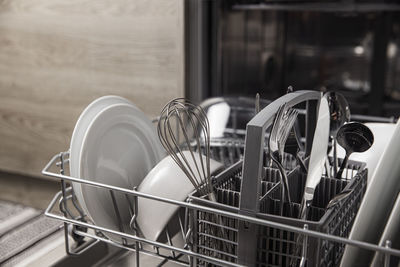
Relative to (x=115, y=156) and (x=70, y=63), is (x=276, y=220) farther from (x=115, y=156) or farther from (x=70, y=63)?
(x=70, y=63)

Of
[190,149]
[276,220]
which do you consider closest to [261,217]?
[276,220]

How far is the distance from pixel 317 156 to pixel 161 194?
0.16 metres

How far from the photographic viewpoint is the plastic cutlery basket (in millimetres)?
313

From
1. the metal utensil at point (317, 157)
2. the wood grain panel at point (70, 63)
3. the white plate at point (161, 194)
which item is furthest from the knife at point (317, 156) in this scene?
the wood grain panel at point (70, 63)

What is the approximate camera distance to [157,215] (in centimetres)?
43

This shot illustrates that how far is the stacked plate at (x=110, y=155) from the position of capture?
0.45m

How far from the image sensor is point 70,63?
122 cm

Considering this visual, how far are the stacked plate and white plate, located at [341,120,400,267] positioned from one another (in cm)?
24

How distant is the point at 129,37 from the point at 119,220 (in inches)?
29.2

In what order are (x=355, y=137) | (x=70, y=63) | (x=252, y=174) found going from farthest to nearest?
(x=70, y=63), (x=355, y=137), (x=252, y=174)

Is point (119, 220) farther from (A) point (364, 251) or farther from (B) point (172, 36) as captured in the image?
(B) point (172, 36)

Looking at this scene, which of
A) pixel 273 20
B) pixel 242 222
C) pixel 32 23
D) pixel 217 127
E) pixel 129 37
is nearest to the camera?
pixel 242 222

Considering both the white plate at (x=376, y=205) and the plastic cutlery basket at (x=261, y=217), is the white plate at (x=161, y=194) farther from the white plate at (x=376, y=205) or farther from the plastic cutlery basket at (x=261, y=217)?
the white plate at (x=376, y=205)

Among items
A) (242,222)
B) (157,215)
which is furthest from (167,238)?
(242,222)
